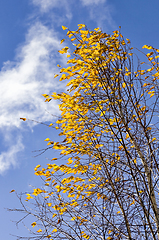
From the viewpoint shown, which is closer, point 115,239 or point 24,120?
point 115,239

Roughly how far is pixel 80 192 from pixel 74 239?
0.89 meters

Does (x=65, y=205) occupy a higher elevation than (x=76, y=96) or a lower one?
lower

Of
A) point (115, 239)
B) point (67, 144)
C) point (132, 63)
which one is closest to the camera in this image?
point (115, 239)

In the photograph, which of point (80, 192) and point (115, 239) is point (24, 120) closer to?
point (80, 192)

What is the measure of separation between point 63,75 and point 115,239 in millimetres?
3412

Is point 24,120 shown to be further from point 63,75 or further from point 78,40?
point 78,40

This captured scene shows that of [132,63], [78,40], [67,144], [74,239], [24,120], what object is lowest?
[74,239]

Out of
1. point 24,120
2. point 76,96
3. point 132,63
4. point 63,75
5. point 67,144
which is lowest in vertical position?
point 67,144

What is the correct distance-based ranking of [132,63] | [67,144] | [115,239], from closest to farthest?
[115,239] → [67,144] → [132,63]

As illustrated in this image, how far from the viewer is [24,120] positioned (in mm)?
4664

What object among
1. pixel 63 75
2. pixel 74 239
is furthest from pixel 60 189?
pixel 63 75

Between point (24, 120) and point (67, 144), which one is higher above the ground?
point (24, 120)

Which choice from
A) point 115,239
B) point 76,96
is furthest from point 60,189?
point 76,96

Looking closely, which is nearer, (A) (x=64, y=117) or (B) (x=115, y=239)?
(B) (x=115, y=239)
